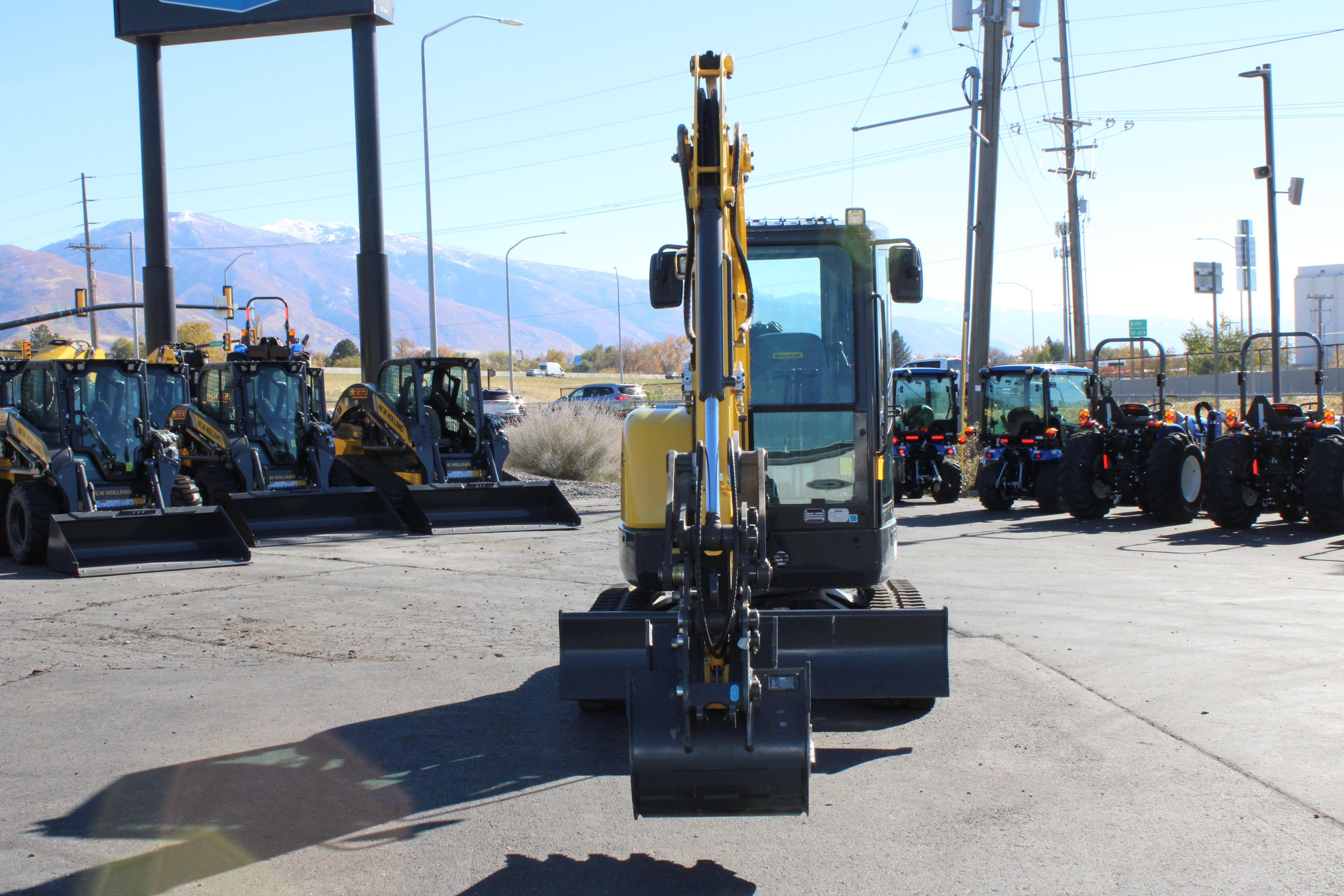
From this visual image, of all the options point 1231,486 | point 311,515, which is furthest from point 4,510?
point 1231,486

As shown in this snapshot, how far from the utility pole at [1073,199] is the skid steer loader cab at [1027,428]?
32.1 feet

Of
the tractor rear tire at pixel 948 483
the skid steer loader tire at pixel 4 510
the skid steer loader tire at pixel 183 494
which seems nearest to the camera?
the skid steer loader tire at pixel 4 510

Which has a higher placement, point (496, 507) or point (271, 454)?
point (271, 454)

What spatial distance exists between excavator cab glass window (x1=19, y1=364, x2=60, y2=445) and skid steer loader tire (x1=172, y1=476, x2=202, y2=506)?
4.76 ft

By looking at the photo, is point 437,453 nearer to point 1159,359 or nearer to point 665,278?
point 1159,359

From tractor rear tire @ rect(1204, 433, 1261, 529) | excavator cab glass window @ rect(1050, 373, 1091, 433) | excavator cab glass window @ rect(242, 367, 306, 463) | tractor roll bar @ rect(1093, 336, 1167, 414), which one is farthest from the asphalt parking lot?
excavator cab glass window @ rect(1050, 373, 1091, 433)

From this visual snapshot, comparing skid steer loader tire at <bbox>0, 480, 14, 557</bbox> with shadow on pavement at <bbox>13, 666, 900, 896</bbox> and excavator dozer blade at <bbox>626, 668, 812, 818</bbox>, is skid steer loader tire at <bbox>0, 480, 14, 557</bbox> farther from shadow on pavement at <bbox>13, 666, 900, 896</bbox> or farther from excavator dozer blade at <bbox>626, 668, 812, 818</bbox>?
excavator dozer blade at <bbox>626, 668, 812, 818</bbox>

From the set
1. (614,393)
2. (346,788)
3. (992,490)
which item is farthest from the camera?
(614,393)

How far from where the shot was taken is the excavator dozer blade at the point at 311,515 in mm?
15961

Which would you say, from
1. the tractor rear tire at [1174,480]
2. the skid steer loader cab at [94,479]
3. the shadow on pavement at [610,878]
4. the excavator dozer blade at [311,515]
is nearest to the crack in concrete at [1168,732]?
the shadow on pavement at [610,878]

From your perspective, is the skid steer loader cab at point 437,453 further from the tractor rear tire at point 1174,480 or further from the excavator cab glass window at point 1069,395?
the excavator cab glass window at point 1069,395

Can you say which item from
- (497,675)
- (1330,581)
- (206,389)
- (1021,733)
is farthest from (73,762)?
(206,389)

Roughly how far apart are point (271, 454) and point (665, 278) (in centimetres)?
1334

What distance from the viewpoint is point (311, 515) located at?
16422mm
